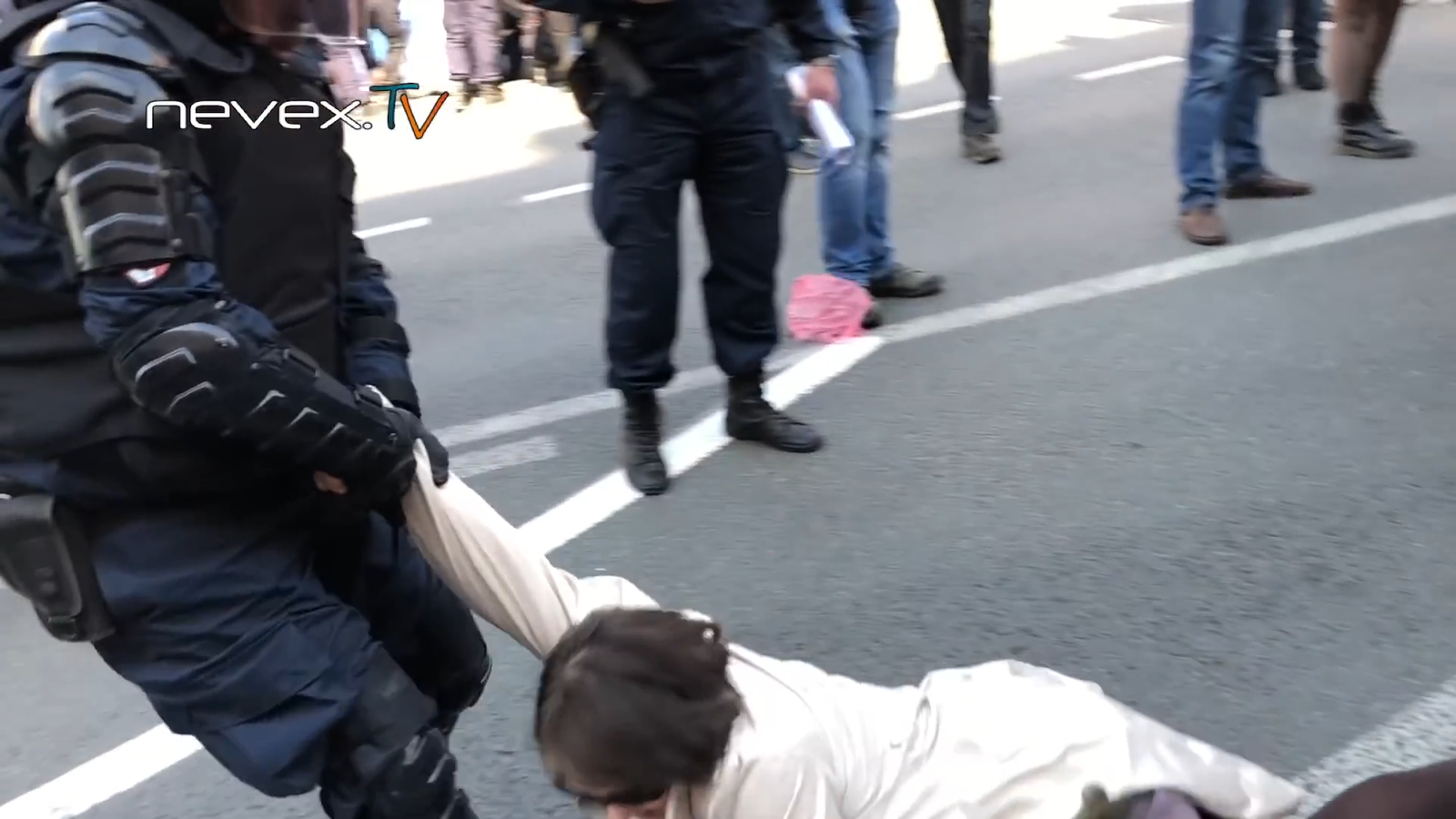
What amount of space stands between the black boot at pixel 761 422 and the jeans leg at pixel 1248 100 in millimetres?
2589

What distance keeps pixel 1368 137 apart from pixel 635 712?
5528 millimetres

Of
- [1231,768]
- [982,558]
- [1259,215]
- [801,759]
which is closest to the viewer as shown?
[801,759]

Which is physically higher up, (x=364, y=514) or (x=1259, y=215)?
(x=364, y=514)

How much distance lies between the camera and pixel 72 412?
1630mm

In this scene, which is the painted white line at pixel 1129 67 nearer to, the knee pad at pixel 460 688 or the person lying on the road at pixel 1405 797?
the knee pad at pixel 460 688

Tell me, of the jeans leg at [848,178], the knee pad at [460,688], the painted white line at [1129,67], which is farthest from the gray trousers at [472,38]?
the knee pad at [460,688]

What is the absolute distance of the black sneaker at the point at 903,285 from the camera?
16.2ft

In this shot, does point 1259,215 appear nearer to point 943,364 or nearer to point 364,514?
point 943,364

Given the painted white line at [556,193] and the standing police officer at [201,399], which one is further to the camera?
the painted white line at [556,193]

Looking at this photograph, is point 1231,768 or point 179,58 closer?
point 179,58

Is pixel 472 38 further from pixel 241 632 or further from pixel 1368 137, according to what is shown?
pixel 241 632

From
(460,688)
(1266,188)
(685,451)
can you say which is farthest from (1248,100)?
(460,688)

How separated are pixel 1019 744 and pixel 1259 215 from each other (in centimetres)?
420

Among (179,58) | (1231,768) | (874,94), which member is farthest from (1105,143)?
(179,58)
